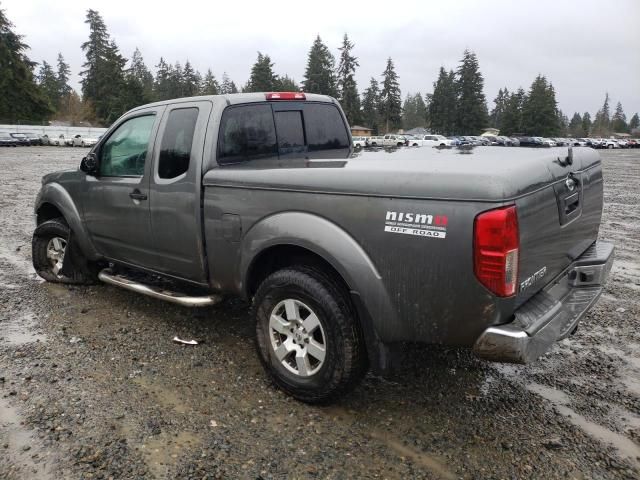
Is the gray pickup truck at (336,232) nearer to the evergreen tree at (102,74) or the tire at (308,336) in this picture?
the tire at (308,336)

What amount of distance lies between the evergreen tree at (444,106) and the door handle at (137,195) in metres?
91.2

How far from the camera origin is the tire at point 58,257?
211 inches

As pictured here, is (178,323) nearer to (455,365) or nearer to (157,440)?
(157,440)

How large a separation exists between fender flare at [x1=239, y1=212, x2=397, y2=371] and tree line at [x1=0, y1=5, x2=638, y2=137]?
70128 millimetres

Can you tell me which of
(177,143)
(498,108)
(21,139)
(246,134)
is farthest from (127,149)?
(498,108)

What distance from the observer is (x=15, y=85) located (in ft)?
201

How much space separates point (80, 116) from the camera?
251ft

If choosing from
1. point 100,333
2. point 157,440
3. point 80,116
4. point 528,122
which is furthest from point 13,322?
point 528,122

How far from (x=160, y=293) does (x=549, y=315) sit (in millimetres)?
2983

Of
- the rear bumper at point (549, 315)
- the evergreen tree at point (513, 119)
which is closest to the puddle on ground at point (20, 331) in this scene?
the rear bumper at point (549, 315)

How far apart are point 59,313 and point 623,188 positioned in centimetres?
1654

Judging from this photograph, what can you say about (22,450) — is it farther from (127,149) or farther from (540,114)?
(540,114)

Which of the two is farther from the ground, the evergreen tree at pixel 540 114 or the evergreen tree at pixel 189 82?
the evergreen tree at pixel 189 82

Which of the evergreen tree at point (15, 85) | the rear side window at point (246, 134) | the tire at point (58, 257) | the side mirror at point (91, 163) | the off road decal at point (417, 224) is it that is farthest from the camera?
the evergreen tree at point (15, 85)
